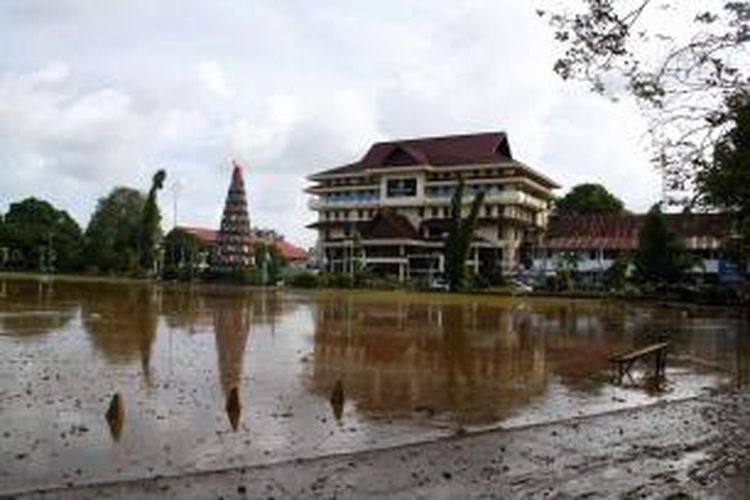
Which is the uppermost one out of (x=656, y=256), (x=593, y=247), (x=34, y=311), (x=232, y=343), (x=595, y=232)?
(x=595, y=232)

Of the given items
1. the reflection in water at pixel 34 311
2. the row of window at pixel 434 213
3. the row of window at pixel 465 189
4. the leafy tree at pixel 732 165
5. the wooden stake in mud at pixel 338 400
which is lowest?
the wooden stake in mud at pixel 338 400

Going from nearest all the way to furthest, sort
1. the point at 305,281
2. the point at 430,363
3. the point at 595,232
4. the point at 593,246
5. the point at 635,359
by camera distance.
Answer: the point at 635,359
the point at 430,363
the point at 305,281
the point at 593,246
the point at 595,232

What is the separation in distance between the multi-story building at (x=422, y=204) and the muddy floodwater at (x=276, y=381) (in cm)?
5994

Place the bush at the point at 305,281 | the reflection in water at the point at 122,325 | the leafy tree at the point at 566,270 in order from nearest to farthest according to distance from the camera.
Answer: the reflection in water at the point at 122,325, the bush at the point at 305,281, the leafy tree at the point at 566,270

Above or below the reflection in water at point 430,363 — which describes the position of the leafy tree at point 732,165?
above

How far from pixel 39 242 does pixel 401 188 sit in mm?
43966

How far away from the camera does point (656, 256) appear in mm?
83250

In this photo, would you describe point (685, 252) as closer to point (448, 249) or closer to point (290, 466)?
point (448, 249)

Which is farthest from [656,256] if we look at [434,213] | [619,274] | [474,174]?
[434,213]

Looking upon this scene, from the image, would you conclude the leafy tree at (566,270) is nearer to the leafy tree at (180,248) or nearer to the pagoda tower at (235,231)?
the pagoda tower at (235,231)

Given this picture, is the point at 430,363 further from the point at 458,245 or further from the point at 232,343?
the point at 458,245

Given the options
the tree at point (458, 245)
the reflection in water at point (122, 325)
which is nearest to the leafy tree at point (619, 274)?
the tree at point (458, 245)

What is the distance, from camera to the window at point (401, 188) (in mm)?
112225

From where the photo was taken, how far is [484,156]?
356ft
